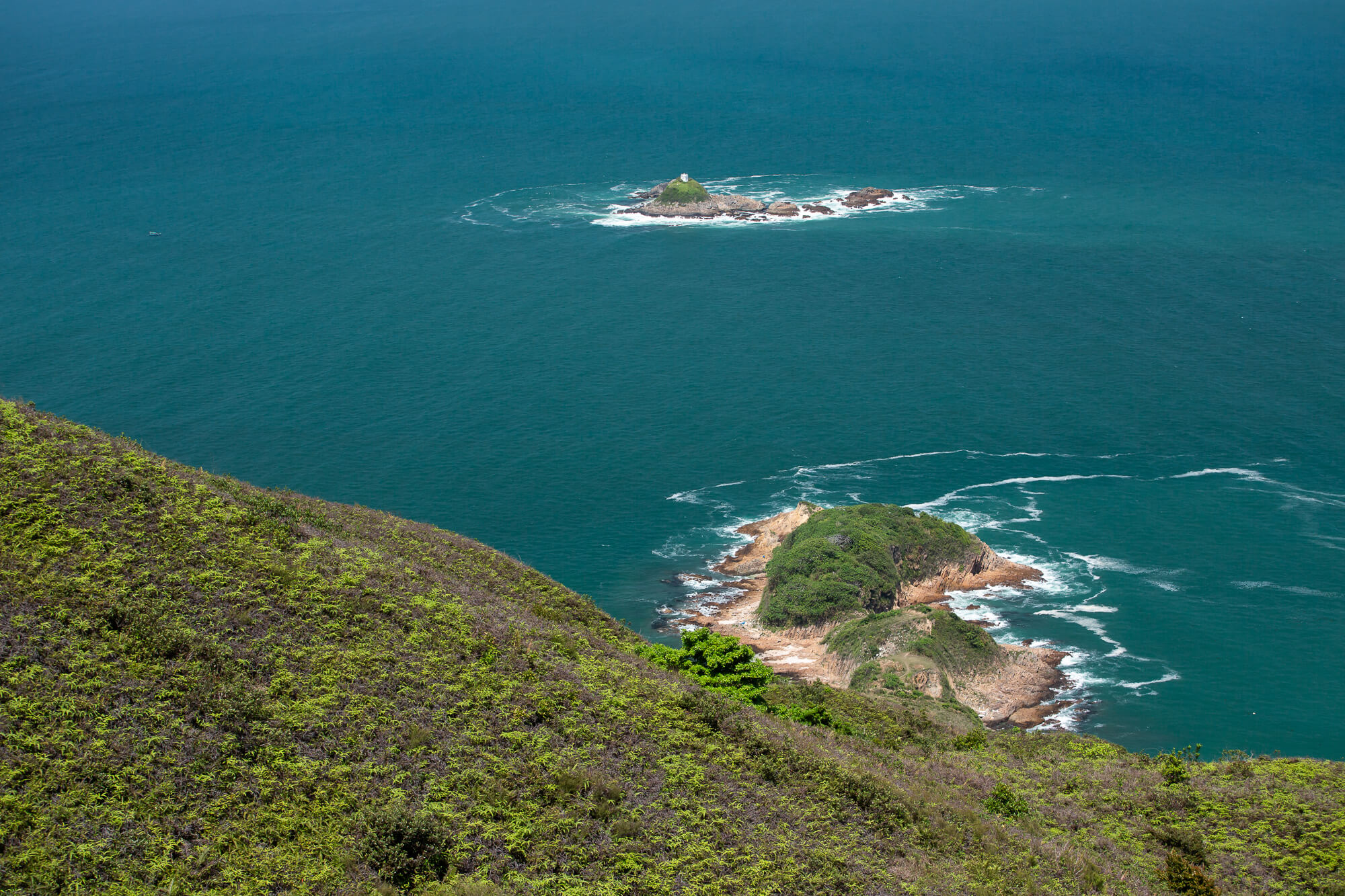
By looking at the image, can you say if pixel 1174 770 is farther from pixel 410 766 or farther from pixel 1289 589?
pixel 1289 589

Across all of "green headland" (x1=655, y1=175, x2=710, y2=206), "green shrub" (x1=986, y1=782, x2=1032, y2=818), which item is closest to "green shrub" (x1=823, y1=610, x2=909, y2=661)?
"green shrub" (x1=986, y1=782, x2=1032, y2=818)

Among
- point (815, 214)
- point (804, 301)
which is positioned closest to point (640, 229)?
A: point (815, 214)

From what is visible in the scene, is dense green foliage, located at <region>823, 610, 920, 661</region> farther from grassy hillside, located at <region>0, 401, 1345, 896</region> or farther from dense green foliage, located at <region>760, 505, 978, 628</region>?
grassy hillside, located at <region>0, 401, 1345, 896</region>

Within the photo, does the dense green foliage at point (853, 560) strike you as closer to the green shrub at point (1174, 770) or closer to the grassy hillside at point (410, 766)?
the green shrub at point (1174, 770)

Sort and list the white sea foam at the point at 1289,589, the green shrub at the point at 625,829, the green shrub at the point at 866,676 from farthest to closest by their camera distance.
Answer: the white sea foam at the point at 1289,589, the green shrub at the point at 866,676, the green shrub at the point at 625,829

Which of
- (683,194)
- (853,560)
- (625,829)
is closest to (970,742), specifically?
(625,829)

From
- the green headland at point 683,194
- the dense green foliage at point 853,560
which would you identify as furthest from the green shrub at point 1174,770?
the green headland at point 683,194
